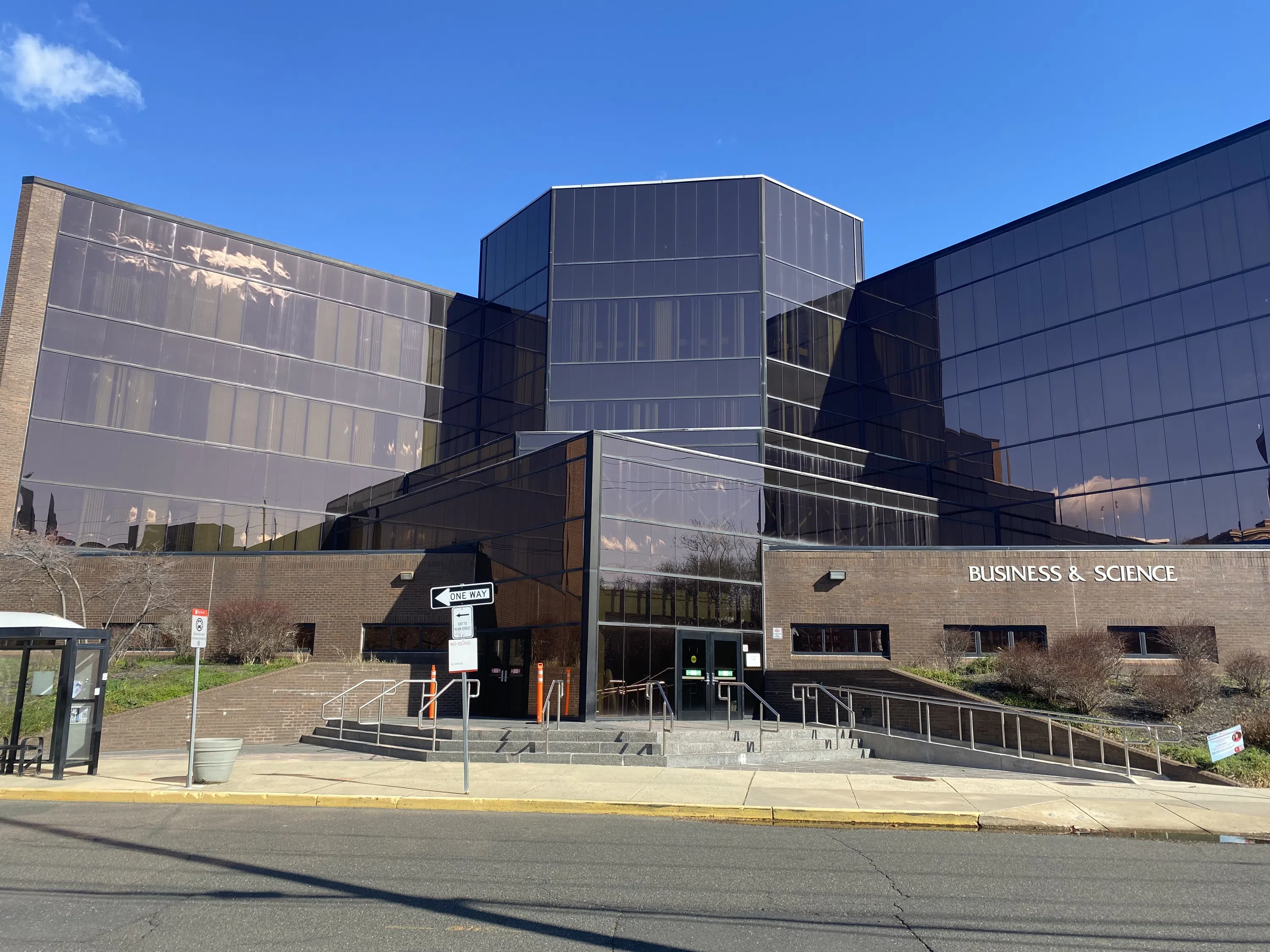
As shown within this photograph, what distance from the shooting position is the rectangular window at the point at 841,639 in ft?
88.4

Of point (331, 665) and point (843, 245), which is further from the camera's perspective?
point (843, 245)

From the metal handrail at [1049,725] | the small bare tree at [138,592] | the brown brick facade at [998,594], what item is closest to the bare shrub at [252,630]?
the small bare tree at [138,592]

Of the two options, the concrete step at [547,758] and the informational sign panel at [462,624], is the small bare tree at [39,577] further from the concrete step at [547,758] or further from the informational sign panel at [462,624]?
the informational sign panel at [462,624]

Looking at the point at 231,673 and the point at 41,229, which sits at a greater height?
the point at 41,229

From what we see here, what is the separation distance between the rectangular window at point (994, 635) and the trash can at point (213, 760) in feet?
60.5

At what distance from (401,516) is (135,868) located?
2638 cm

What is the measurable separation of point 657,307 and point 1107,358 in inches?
676

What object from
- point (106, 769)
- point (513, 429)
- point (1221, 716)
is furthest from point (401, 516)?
point (1221, 716)

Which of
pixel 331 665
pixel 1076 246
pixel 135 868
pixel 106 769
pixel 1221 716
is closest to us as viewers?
pixel 135 868

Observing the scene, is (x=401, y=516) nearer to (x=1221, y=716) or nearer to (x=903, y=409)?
(x=903, y=409)

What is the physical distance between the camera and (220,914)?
24.1 ft

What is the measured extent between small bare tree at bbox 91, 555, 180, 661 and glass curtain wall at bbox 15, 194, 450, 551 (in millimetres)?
5422

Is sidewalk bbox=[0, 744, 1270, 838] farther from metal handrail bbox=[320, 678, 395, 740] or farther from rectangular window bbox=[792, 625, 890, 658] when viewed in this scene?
rectangular window bbox=[792, 625, 890, 658]

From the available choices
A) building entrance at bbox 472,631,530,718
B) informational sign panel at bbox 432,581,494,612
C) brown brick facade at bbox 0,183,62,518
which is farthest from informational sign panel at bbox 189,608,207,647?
brown brick facade at bbox 0,183,62,518
